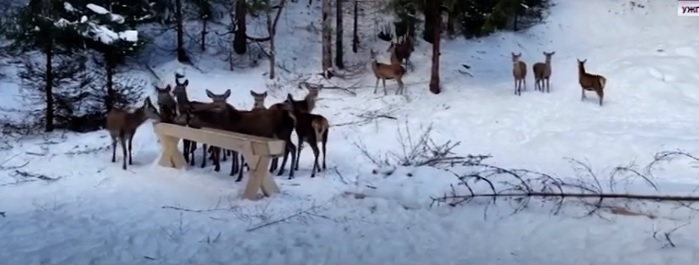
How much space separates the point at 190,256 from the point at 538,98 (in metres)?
12.6

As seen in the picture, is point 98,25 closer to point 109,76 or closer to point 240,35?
point 109,76

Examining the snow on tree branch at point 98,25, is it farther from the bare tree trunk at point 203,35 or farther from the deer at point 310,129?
the bare tree trunk at point 203,35

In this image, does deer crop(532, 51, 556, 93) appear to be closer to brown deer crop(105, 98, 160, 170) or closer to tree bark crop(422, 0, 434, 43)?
tree bark crop(422, 0, 434, 43)

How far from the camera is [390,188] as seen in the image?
8211 millimetres

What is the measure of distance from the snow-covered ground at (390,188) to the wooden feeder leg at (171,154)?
0.59ft

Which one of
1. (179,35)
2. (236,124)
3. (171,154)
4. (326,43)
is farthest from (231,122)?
(179,35)

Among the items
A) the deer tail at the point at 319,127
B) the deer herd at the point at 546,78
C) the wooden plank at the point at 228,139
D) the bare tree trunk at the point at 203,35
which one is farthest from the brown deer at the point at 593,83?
the bare tree trunk at the point at 203,35

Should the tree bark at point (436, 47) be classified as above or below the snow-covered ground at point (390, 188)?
above

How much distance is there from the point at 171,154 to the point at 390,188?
12.6ft

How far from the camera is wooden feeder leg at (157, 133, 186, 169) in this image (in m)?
10.5

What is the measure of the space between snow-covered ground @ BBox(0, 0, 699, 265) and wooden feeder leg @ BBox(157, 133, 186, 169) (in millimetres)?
180

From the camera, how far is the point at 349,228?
7.05 m

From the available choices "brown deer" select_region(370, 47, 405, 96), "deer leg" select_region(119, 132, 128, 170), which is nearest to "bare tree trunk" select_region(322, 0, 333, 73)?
"brown deer" select_region(370, 47, 405, 96)

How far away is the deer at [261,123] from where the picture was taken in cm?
1017
